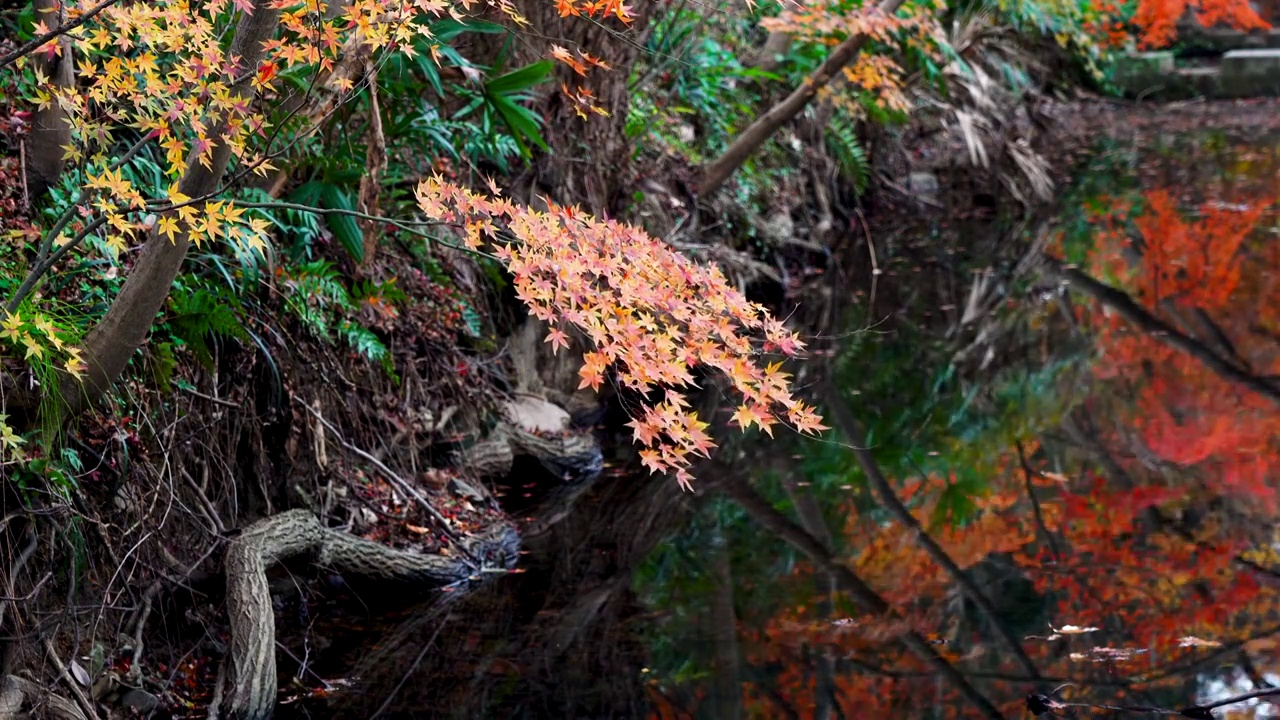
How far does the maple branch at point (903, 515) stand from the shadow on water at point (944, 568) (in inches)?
0.9

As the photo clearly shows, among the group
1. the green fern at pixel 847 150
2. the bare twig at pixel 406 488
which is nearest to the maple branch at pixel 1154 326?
the green fern at pixel 847 150

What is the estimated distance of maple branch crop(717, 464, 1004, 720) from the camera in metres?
4.35

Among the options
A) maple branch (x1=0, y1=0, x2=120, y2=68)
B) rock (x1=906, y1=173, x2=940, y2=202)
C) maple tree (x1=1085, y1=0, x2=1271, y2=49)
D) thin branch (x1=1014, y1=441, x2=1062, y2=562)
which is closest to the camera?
maple branch (x1=0, y1=0, x2=120, y2=68)

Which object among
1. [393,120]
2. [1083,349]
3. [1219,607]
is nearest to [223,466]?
[393,120]

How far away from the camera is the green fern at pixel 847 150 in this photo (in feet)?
40.5

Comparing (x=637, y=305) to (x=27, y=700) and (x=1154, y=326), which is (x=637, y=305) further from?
(x=1154, y=326)

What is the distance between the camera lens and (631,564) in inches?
223

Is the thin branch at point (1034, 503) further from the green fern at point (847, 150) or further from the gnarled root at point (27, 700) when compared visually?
the green fern at point (847, 150)

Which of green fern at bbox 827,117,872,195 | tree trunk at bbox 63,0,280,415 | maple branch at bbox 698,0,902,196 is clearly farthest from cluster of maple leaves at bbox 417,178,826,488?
green fern at bbox 827,117,872,195

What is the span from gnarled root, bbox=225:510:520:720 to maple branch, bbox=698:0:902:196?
4.56 metres

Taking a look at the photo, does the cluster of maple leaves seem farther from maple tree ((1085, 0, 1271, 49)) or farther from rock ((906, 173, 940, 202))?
maple tree ((1085, 0, 1271, 49))

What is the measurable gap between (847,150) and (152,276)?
31.1ft

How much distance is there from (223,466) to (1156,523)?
13.1 feet

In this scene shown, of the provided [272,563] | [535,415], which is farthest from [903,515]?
[272,563]
